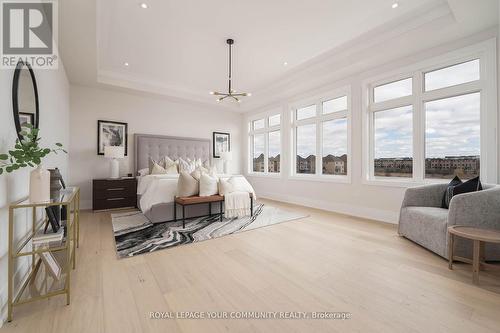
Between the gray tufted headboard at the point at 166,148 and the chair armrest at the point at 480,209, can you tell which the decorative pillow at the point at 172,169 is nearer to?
the gray tufted headboard at the point at 166,148

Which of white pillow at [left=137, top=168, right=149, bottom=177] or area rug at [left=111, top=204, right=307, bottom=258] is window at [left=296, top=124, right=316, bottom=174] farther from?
white pillow at [left=137, top=168, right=149, bottom=177]

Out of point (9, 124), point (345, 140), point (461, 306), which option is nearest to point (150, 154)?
point (9, 124)

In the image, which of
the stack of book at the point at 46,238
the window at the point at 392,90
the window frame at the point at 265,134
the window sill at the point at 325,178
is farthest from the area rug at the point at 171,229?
the window at the point at 392,90

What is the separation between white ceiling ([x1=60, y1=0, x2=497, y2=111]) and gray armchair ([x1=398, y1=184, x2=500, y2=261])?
210 centimetres

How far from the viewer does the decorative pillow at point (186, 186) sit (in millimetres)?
3555

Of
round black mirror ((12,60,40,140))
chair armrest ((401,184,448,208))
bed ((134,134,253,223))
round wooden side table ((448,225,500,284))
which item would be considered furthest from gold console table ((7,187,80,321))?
chair armrest ((401,184,448,208))

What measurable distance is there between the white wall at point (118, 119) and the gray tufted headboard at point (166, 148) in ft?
0.64

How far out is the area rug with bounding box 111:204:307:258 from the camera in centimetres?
259

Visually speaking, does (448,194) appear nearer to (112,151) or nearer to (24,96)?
(24,96)

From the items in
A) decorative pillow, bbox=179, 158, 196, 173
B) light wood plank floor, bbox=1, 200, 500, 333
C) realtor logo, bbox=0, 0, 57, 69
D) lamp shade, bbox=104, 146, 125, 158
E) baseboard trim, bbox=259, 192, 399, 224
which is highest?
realtor logo, bbox=0, 0, 57, 69

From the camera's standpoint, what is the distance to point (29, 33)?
216 centimetres

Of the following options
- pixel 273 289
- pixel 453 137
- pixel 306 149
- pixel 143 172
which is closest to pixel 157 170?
pixel 143 172

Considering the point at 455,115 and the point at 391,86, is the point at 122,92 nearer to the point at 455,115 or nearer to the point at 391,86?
the point at 391,86

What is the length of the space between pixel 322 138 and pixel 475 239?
3.42 m
